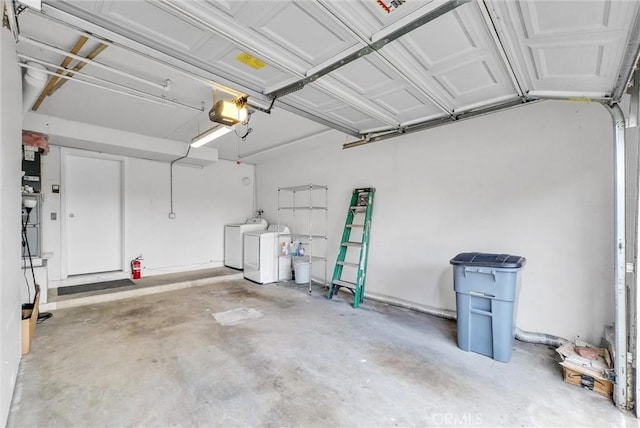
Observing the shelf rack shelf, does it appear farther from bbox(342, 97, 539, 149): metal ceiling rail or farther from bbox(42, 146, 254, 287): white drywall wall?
bbox(42, 146, 254, 287): white drywall wall

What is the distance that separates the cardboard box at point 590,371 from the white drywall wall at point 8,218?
3849mm

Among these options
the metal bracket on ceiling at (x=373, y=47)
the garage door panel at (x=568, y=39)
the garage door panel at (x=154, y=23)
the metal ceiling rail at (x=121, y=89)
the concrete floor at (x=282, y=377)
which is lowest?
the concrete floor at (x=282, y=377)

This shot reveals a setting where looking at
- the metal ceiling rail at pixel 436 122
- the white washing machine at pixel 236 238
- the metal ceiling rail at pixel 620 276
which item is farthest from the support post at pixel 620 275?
the white washing machine at pixel 236 238

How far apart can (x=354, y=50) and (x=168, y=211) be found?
204 inches

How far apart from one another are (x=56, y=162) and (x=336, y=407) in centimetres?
546

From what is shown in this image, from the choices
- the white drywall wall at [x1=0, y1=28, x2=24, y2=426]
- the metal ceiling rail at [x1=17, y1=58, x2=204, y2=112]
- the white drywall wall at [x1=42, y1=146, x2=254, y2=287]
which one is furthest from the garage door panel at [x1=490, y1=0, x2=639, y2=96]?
the white drywall wall at [x1=42, y1=146, x2=254, y2=287]

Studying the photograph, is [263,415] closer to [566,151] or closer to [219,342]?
[219,342]

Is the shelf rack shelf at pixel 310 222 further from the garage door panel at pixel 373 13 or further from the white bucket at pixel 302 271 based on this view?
the garage door panel at pixel 373 13

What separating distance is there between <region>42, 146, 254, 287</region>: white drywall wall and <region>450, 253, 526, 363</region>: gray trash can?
524cm

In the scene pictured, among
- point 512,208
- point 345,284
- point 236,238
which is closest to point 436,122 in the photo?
point 512,208

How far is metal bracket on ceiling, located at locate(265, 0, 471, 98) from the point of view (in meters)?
1.53

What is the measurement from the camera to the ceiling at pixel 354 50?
1557mm

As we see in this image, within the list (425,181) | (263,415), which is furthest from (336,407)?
(425,181)

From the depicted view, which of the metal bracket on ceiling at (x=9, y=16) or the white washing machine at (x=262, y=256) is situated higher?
the metal bracket on ceiling at (x=9, y=16)
